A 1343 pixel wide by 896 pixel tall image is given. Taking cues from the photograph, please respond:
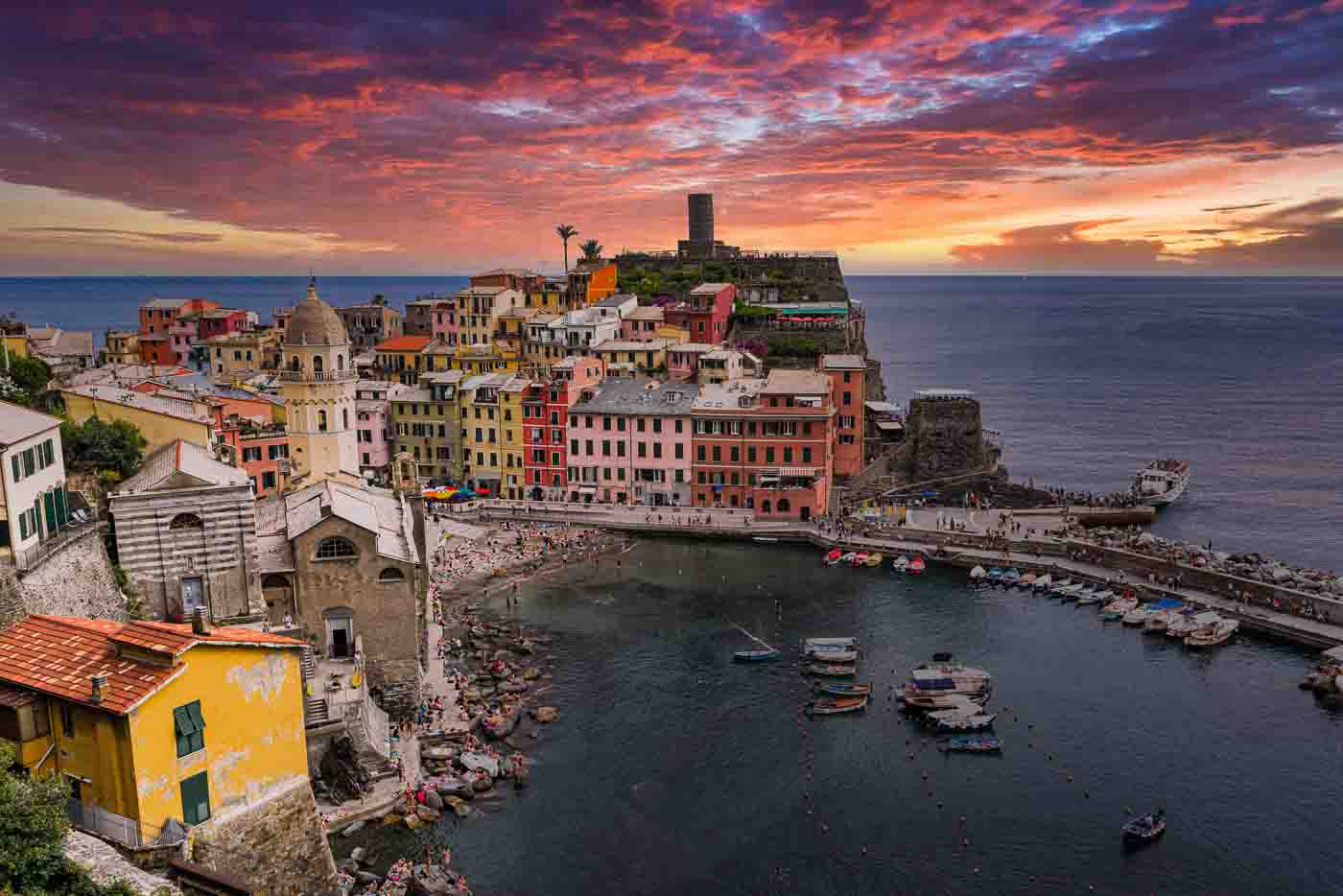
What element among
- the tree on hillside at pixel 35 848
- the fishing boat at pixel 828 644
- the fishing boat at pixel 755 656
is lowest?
the fishing boat at pixel 755 656

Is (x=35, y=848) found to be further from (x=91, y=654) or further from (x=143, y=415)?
(x=143, y=415)

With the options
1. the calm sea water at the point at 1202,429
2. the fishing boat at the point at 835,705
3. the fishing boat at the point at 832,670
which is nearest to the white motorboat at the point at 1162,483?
the calm sea water at the point at 1202,429

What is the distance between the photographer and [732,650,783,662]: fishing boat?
51.2 metres

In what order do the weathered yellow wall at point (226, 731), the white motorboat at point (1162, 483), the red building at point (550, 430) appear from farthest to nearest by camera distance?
the white motorboat at point (1162, 483), the red building at point (550, 430), the weathered yellow wall at point (226, 731)

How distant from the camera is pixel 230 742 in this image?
78.2 feet

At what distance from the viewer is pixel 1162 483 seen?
277 feet

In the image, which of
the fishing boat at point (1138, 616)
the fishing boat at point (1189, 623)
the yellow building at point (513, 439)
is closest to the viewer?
the fishing boat at point (1189, 623)

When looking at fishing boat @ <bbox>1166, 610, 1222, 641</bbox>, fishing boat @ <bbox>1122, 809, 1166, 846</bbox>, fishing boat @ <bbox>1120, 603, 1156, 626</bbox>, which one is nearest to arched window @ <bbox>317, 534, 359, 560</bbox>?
fishing boat @ <bbox>1122, 809, 1166, 846</bbox>

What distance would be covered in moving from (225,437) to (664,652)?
102 ft

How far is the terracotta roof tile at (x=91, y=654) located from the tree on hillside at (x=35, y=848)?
257 centimetres

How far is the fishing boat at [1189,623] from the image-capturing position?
2127 inches

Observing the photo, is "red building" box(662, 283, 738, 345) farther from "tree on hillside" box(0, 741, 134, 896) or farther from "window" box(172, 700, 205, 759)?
"tree on hillside" box(0, 741, 134, 896)

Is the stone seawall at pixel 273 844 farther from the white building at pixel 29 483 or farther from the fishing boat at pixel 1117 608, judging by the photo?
the fishing boat at pixel 1117 608

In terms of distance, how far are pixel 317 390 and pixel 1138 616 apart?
45.8 m
